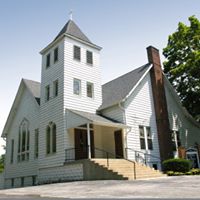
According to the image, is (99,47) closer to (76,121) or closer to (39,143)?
(76,121)

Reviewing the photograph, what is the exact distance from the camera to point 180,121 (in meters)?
23.0

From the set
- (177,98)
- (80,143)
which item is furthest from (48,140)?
(177,98)

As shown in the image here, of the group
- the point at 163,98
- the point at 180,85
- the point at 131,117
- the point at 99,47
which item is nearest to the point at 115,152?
the point at 131,117

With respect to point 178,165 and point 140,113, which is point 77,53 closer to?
point 140,113

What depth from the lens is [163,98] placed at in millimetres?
21391

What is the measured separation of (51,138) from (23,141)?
5.31 meters

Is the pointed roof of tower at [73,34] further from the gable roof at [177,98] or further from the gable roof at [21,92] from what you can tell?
the gable roof at [177,98]

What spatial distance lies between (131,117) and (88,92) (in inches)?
160

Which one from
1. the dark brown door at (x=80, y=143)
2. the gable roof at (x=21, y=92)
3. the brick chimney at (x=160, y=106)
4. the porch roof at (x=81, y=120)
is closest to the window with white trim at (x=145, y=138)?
the brick chimney at (x=160, y=106)

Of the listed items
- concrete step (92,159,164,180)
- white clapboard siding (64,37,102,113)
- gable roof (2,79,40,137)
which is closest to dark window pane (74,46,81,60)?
white clapboard siding (64,37,102,113)

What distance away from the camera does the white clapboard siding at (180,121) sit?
22036 millimetres

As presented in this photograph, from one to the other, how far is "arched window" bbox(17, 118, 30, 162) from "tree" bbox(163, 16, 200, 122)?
A: 14566 millimetres

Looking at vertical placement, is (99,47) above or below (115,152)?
above

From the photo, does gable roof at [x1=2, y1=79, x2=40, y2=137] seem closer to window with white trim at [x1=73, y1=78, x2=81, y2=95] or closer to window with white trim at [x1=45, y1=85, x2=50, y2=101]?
window with white trim at [x1=45, y1=85, x2=50, y2=101]
